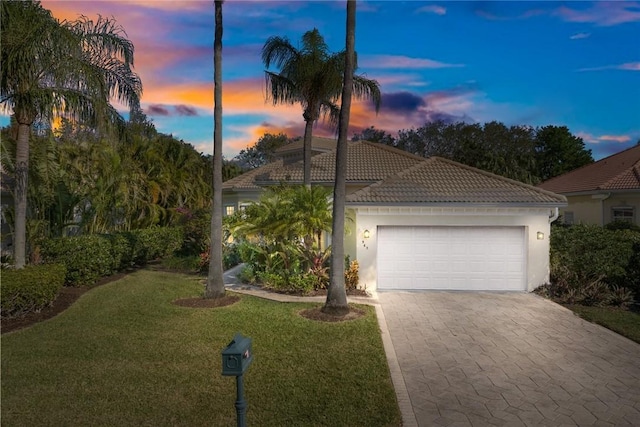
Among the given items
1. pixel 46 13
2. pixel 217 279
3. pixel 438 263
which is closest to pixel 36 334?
pixel 217 279

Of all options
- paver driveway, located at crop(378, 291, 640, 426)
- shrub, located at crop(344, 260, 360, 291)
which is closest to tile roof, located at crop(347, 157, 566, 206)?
shrub, located at crop(344, 260, 360, 291)

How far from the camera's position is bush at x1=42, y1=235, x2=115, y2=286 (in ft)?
39.2

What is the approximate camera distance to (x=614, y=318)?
989 centimetres

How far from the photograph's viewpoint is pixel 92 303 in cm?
1087

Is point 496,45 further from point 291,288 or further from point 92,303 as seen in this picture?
point 92,303

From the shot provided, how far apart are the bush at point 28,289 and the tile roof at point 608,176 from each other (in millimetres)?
21443

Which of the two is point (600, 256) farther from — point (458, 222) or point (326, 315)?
point (326, 315)

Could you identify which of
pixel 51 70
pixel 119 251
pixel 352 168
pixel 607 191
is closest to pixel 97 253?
pixel 119 251

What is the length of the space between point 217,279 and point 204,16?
7408 mm

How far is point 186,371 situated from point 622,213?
67.8 feet

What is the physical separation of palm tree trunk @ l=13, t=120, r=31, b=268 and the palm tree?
23.9ft

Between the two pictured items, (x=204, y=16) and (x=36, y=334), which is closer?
(x=36, y=334)

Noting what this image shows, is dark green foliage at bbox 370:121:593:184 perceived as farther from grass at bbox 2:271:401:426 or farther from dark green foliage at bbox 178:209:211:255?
grass at bbox 2:271:401:426

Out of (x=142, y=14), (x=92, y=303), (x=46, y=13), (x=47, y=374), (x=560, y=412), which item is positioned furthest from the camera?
(x=142, y=14)
